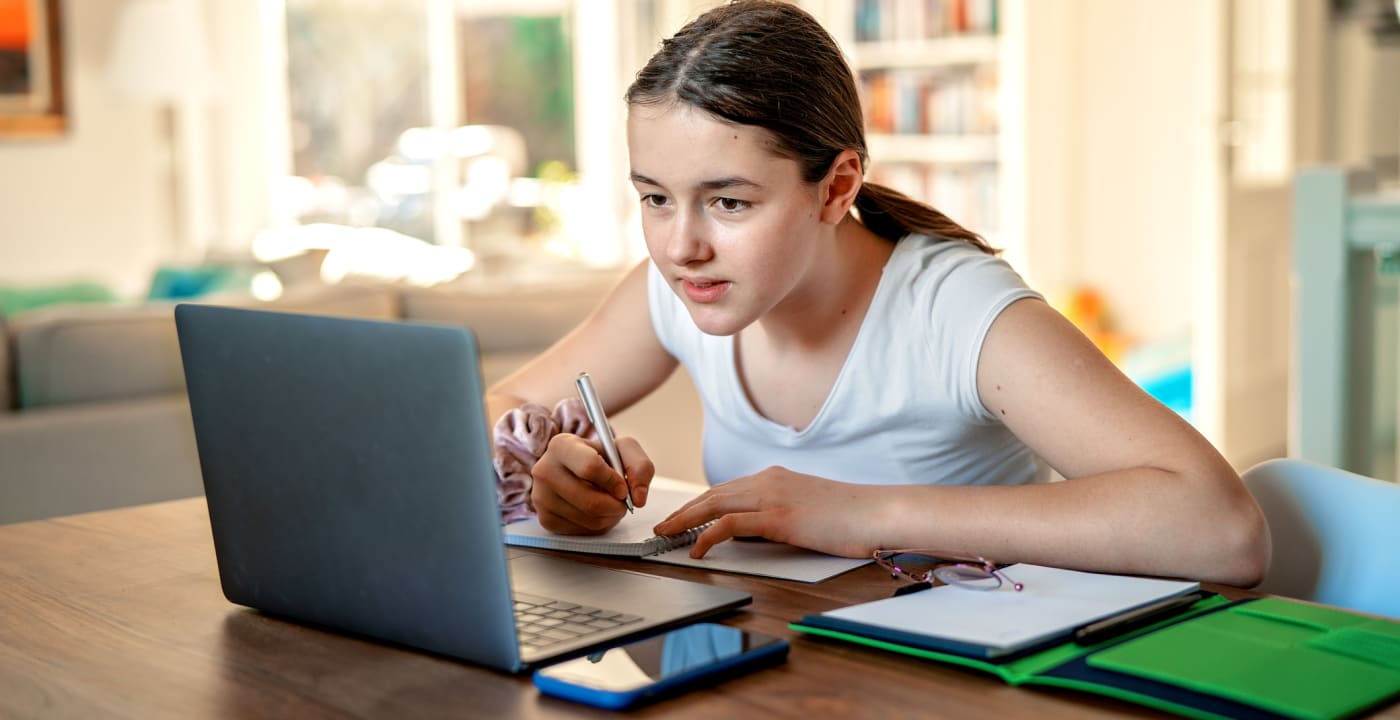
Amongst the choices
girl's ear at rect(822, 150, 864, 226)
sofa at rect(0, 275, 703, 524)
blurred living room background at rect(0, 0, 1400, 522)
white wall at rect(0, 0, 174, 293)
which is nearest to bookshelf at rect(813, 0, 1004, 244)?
blurred living room background at rect(0, 0, 1400, 522)

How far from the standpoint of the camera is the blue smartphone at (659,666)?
843 millimetres

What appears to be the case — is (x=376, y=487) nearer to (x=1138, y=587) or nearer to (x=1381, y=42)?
(x=1138, y=587)

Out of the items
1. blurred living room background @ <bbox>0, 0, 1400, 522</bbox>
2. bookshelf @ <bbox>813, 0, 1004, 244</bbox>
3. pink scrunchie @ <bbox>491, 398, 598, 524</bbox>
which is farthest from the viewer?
bookshelf @ <bbox>813, 0, 1004, 244</bbox>

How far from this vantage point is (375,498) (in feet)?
3.06

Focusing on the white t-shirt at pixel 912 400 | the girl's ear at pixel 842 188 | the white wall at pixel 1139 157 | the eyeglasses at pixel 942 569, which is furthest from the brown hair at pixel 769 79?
the white wall at pixel 1139 157

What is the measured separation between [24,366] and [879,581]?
1954 mm

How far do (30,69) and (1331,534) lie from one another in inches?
216

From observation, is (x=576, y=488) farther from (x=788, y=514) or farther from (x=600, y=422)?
(x=788, y=514)

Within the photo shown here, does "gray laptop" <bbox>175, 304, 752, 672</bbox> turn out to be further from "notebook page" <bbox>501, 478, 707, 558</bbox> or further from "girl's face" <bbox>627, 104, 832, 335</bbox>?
"girl's face" <bbox>627, 104, 832, 335</bbox>

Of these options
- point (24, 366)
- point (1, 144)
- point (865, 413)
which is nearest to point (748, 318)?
point (865, 413)

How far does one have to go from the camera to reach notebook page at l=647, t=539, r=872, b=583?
44.9 inches

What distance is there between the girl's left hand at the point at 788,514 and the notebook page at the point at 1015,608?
0.52 feet

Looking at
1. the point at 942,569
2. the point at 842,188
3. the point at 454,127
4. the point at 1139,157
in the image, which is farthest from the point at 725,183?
the point at 454,127

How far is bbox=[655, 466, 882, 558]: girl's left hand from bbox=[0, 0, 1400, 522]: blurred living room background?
2045 mm
